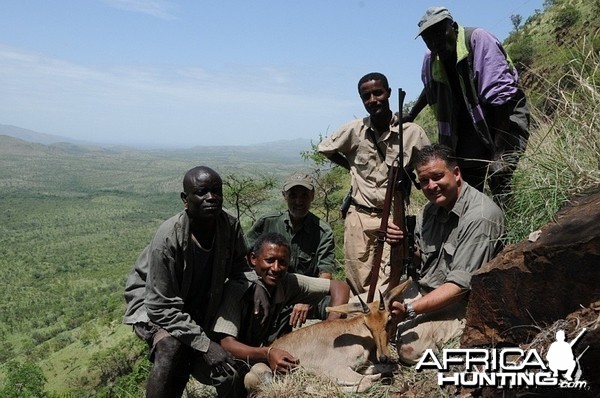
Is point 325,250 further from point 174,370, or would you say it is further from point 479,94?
point 479,94

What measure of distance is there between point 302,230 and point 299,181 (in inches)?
20.9

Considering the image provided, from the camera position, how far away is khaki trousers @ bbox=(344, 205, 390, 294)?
201 inches

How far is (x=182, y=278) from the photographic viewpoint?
404 centimetres

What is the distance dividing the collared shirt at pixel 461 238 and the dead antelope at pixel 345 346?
0.37m

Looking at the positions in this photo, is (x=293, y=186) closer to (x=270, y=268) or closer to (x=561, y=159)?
(x=270, y=268)

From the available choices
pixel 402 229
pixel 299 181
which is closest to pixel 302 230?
pixel 299 181

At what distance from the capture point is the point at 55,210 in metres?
122

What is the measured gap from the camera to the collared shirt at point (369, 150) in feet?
16.2

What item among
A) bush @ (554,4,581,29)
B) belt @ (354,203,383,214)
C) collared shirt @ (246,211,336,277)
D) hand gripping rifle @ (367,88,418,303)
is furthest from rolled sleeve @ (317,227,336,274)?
bush @ (554,4,581,29)

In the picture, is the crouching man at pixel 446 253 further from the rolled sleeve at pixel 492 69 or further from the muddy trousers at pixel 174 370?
the muddy trousers at pixel 174 370

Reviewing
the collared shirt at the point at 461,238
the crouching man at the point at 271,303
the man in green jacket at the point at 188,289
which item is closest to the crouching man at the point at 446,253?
the collared shirt at the point at 461,238

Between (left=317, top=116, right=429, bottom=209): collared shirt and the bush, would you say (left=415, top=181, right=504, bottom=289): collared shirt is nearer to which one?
(left=317, top=116, right=429, bottom=209): collared shirt

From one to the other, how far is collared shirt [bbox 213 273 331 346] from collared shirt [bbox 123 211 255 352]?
0.31 feet

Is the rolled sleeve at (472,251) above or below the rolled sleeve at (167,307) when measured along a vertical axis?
above
